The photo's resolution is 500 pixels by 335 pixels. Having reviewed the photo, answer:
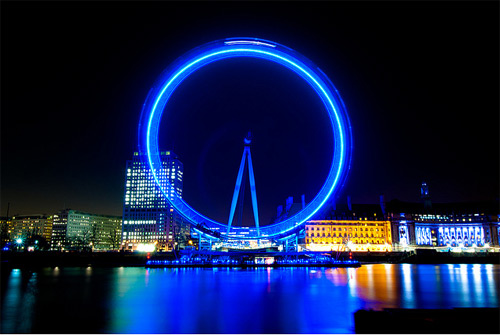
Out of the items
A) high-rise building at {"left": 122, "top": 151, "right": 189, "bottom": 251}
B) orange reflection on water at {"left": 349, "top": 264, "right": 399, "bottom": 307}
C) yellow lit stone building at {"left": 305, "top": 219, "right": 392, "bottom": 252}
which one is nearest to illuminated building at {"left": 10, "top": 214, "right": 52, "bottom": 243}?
high-rise building at {"left": 122, "top": 151, "right": 189, "bottom": 251}

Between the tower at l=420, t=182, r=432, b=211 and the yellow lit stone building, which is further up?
the tower at l=420, t=182, r=432, b=211

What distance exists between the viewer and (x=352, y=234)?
261 ft

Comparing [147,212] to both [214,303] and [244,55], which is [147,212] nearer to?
[244,55]

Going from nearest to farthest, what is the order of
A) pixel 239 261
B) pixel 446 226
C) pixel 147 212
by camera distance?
pixel 239 261
pixel 446 226
pixel 147 212

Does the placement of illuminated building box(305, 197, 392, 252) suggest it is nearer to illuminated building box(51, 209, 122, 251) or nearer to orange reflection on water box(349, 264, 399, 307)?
orange reflection on water box(349, 264, 399, 307)

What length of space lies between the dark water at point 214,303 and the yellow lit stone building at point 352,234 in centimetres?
4772

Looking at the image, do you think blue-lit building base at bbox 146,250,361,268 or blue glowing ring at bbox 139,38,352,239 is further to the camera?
blue-lit building base at bbox 146,250,361,268

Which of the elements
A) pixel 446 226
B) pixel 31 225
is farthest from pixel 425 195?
pixel 31 225

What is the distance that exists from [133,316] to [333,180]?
23.5 m

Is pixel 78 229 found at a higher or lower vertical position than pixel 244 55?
lower

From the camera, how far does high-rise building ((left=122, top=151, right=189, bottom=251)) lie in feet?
339

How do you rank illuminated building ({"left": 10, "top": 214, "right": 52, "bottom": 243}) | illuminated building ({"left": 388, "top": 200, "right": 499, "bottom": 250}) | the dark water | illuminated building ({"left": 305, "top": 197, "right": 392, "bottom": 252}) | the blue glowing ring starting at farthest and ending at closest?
illuminated building ({"left": 10, "top": 214, "right": 52, "bottom": 243}), illuminated building ({"left": 388, "top": 200, "right": 499, "bottom": 250}), illuminated building ({"left": 305, "top": 197, "right": 392, "bottom": 252}), the blue glowing ring, the dark water

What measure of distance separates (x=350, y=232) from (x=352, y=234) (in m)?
0.54

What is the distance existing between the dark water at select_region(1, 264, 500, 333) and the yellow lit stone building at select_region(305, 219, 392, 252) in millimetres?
47718
